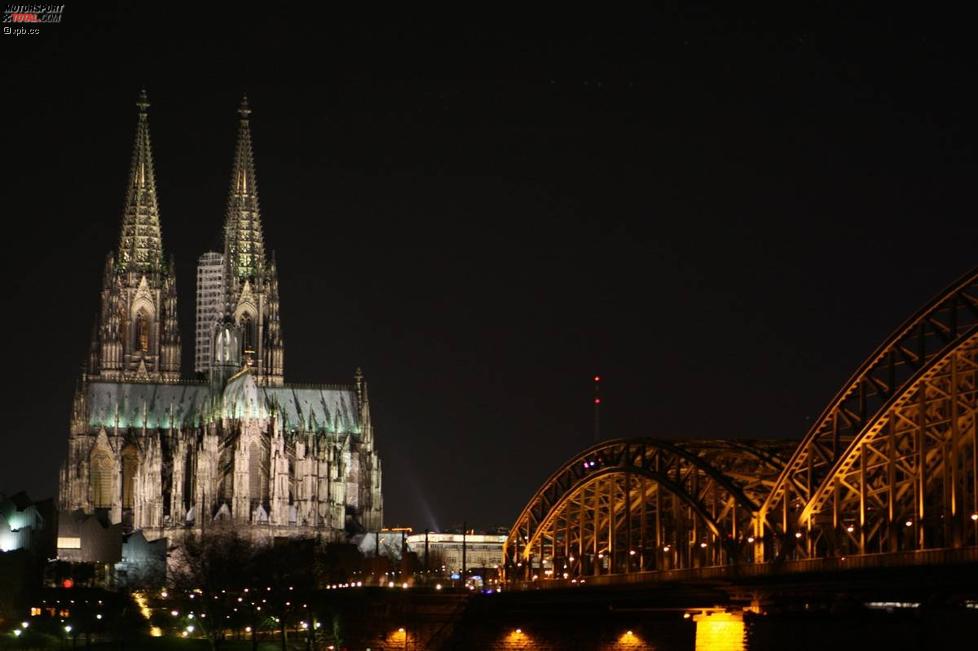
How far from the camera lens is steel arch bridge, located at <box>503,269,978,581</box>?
72.4m

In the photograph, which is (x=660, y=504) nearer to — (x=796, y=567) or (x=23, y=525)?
(x=796, y=567)

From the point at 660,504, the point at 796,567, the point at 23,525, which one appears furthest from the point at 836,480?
the point at 23,525

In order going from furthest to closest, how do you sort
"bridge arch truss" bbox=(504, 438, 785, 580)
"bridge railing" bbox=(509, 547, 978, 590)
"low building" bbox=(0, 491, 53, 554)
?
1. "low building" bbox=(0, 491, 53, 554)
2. "bridge arch truss" bbox=(504, 438, 785, 580)
3. "bridge railing" bbox=(509, 547, 978, 590)

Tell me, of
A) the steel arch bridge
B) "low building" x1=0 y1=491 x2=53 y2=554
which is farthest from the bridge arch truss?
"low building" x1=0 y1=491 x2=53 y2=554

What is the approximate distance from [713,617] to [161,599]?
9187cm

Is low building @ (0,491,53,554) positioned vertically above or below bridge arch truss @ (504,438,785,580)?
above

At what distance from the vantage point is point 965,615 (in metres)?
77.9

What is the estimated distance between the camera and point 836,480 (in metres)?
80.1

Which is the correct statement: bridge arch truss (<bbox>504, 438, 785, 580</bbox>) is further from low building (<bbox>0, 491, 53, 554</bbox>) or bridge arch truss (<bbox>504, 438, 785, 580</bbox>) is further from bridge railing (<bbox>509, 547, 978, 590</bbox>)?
low building (<bbox>0, 491, 53, 554</bbox>)

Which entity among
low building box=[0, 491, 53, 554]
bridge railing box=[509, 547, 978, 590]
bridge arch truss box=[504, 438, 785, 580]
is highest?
low building box=[0, 491, 53, 554]

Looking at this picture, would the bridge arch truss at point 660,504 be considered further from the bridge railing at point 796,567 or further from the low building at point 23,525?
the low building at point 23,525

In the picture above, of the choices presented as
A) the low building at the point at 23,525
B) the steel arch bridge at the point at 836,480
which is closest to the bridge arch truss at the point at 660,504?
the steel arch bridge at the point at 836,480

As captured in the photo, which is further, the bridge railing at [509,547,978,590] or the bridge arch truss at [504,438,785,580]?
the bridge arch truss at [504,438,785,580]

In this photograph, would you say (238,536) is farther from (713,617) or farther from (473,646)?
(713,617)
